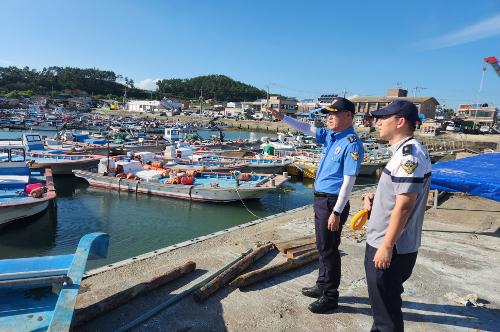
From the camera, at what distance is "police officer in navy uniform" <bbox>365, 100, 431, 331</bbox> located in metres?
2.38

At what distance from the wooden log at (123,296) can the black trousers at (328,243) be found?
81.9 inches

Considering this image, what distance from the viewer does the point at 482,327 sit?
3.74m

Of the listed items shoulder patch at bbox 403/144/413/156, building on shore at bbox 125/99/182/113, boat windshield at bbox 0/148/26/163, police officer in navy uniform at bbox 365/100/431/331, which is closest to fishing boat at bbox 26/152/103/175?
boat windshield at bbox 0/148/26/163

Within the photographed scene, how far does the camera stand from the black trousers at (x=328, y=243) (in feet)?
12.3

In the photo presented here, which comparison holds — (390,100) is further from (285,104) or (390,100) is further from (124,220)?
(124,220)

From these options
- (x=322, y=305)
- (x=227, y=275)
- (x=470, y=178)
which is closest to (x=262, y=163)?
(x=470, y=178)

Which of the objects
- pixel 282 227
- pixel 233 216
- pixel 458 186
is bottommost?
pixel 233 216

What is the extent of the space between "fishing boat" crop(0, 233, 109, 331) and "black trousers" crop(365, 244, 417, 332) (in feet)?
7.95

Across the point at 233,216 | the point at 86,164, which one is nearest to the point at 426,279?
the point at 233,216

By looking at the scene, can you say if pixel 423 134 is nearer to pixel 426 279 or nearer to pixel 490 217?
pixel 490 217

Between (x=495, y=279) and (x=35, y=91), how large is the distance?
5424 inches

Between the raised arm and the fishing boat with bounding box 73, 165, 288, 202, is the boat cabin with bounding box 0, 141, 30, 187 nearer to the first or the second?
the fishing boat with bounding box 73, 165, 288, 202

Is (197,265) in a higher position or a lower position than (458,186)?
lower

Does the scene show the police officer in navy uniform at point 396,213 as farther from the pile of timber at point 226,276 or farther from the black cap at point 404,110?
the pile of timber at point 226,276
